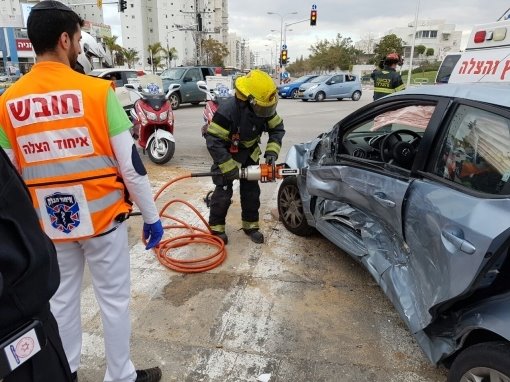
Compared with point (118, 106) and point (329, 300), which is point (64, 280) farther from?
point (329, 300)

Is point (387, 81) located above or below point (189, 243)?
above

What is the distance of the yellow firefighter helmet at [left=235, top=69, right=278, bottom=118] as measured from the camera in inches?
136

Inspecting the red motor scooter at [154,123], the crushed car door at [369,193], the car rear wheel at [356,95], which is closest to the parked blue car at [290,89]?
the car rear wheel at [356,95]

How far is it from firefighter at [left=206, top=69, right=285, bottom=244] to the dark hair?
6.13 ft

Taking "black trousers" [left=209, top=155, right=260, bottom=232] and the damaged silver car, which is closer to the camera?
the damaged silver car

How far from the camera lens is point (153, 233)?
2107 millimetres

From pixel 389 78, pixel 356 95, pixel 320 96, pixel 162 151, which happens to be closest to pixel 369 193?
pixel 162 151

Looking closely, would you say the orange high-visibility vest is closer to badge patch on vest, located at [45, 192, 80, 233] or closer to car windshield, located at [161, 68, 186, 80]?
badge patch on vest, located at [45, 192, 80, 233]

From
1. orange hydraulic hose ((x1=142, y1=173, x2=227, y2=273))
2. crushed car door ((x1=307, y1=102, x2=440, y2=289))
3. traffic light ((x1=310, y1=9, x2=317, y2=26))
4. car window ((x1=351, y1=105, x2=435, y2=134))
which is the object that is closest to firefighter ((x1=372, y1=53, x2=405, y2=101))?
crushed car door ((x1=307, y1=102, x2=440, y2=289))

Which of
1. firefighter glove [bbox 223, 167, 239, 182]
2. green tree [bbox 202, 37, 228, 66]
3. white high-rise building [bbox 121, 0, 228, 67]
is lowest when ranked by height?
firefighter glove [bbox 223, 167, 239, 182]

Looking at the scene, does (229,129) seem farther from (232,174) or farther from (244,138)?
(232,174)

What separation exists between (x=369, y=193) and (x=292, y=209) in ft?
4.80

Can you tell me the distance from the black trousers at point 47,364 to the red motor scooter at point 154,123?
584 centimetres

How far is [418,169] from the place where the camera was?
2.35 m
